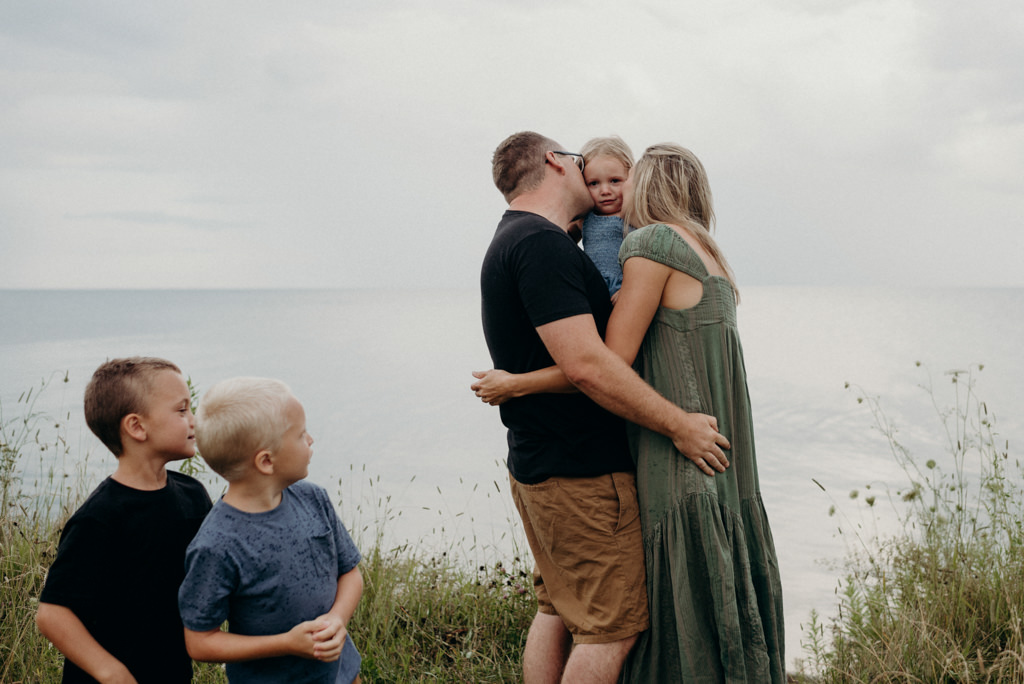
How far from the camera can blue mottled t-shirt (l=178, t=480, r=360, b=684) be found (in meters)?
1.65

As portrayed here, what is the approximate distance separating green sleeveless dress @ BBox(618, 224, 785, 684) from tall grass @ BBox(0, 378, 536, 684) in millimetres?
1219

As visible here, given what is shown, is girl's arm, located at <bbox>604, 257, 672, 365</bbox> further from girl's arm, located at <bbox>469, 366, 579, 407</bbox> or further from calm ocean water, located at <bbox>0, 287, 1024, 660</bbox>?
calm ocean water, located at <bbox>0, 287, 1024, 660</bbox>

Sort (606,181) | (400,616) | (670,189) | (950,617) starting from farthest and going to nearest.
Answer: (400,616), (950,617), (606,181), (670,189)

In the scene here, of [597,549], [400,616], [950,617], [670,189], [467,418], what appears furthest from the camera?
[467,418]

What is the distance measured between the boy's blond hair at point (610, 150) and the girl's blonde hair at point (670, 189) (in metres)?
0.50

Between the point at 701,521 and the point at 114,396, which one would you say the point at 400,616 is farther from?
the point at 114,396

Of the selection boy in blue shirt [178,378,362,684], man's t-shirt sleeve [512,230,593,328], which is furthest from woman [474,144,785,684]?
boy in blue shirt [178,378,362,684]

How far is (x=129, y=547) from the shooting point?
→ 5.98ft

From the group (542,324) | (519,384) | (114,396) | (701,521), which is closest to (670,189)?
(542,324)

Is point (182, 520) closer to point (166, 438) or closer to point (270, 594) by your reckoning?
point (166, 438)

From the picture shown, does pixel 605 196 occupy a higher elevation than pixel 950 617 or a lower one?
higher

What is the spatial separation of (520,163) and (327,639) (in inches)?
66.6

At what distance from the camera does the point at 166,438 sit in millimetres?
1898

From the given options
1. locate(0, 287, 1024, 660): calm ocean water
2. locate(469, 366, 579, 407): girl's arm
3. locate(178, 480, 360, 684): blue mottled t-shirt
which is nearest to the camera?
locate(178, 480, 360, 684): blue mottled t-shirt
